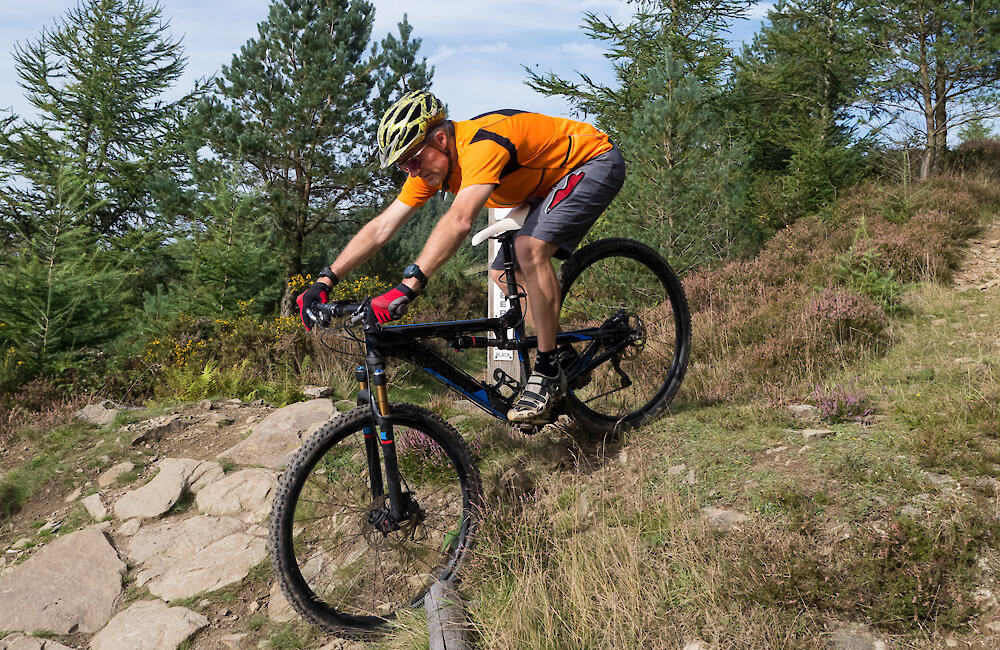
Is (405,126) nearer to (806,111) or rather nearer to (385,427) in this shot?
(385,427)

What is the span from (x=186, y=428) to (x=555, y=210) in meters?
4.26

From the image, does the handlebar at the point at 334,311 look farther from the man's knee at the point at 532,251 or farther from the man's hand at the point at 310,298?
the man's knee at the point at 532,251

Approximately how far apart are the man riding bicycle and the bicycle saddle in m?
0.04

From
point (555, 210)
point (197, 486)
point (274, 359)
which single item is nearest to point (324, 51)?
point (274, 359)

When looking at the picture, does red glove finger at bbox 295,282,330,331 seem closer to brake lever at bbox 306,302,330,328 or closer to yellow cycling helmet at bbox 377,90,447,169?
brake lever at bbox 306,302,330,328

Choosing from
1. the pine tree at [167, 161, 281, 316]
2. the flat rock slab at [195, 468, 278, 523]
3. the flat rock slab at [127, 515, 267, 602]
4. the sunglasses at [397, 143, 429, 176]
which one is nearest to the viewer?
the sunglasses at [397, 143, 429, 176]

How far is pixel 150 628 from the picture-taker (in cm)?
344

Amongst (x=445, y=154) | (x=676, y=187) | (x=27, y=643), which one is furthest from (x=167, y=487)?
(x=676, y=187)

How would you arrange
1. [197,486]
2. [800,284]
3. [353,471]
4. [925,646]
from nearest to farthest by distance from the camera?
[925,646] < [353,471] < [197,486] < [800,284]

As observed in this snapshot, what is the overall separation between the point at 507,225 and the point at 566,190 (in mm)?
357

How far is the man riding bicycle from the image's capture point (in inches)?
115

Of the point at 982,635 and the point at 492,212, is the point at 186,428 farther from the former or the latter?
the point at 982,635

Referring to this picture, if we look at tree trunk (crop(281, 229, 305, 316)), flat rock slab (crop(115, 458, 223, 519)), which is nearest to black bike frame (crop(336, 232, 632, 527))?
flat rock slab (crop(115, 458, 223, 519))

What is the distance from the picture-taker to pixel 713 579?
8.18 feet
